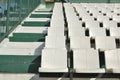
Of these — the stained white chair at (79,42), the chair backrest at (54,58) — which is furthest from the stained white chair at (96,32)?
the chair backrest at (54,58)

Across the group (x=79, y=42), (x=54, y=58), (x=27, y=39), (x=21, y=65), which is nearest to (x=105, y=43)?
(x=79, y=42)

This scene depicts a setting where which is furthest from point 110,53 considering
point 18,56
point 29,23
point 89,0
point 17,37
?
point 89,0

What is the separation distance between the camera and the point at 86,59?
3.36 metres

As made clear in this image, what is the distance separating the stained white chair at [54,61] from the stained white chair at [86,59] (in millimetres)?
134

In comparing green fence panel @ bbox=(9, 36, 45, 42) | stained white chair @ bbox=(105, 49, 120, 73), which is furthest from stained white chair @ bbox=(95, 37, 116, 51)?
green fence panel @ bbox=(9, 36, 45, 42)

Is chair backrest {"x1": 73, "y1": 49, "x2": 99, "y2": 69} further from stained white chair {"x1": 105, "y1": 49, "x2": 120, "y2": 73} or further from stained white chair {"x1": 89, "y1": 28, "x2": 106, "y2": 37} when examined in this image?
stained white chair {"x1": 89, "y1": 28, "x2": 106, "y2": 37}

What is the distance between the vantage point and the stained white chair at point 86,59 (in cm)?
329

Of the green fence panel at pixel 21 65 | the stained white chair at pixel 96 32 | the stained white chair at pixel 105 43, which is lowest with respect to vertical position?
the green fence panel at pixel 21 65

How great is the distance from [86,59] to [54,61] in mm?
371

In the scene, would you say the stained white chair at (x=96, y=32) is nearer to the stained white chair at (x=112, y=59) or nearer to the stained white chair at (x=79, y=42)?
the stained white chair at (x=79, y=42)

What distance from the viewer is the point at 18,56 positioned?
3883 millimetres

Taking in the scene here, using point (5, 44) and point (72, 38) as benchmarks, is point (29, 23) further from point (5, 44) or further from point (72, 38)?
point (72, 38)

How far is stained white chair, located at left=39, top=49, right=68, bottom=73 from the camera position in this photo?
3131 mm

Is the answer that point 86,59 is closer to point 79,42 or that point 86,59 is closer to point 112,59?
point 112,59
